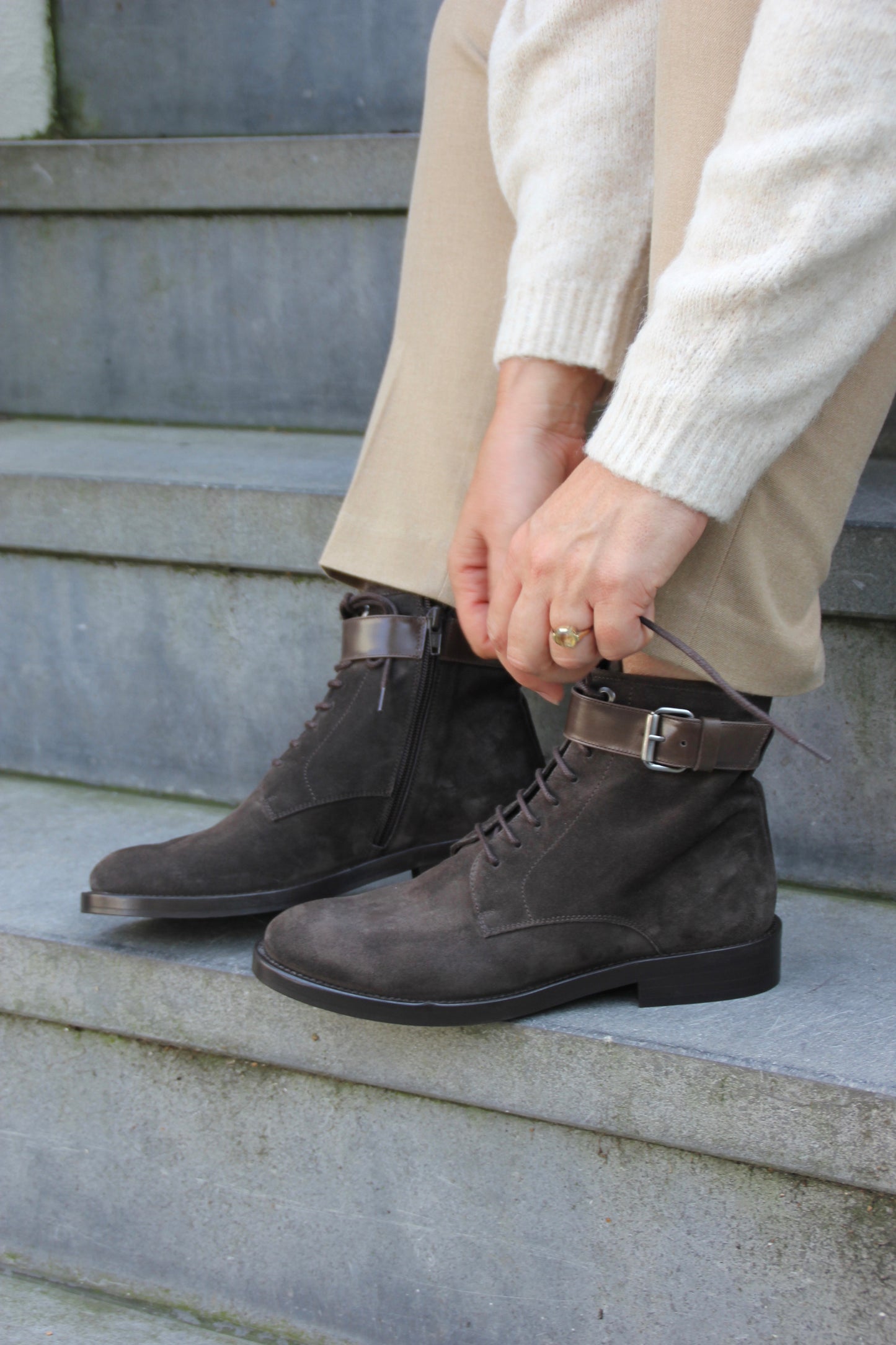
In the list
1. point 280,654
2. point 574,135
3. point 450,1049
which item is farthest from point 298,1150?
point 574,135

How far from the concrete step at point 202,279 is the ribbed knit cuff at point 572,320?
0.71m

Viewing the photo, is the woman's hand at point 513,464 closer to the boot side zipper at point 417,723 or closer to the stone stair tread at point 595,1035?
the boot side zipper at point 417,723

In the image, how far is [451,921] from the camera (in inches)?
29.7

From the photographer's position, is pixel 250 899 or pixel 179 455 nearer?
pixel 250 899

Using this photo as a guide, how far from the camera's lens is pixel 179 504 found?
44.5 inches

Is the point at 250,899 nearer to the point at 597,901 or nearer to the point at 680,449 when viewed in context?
the point at 597,901

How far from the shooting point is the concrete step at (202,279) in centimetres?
145

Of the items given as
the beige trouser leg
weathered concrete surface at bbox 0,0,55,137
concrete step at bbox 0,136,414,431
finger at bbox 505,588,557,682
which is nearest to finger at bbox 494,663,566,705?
finger at bbox 505,588,557,682

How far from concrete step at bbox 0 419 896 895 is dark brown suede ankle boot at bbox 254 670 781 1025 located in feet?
0.75

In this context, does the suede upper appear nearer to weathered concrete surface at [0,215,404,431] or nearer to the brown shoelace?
the brown shoelace

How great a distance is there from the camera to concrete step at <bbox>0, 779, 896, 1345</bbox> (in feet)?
2.28

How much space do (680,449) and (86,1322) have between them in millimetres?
780

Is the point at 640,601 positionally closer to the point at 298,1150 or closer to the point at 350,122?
the point at 298,1150

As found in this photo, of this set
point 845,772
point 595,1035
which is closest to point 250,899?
point 595,1035
